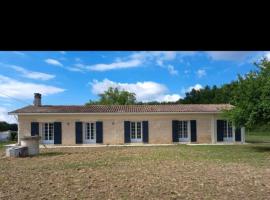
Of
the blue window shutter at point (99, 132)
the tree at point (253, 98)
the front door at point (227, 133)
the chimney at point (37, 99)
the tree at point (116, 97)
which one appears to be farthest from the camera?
the tree at point (116, 97)

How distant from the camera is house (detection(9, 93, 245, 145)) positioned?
27.0m

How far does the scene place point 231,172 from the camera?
11922mm

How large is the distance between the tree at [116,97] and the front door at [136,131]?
73.5ft

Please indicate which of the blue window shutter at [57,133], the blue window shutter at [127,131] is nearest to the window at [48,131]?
the blue window shutter at [57,133]

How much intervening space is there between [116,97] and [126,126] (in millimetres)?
23590

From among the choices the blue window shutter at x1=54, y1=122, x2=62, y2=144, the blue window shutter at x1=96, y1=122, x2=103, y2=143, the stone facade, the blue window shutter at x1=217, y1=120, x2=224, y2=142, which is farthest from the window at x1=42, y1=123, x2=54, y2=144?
the blue window shutter at x1=217, y1=120, x2=224, y2=142

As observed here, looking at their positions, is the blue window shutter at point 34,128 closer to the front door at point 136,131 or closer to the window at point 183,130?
the front door at point 136,131

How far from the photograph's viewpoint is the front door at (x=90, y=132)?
27.4 metres

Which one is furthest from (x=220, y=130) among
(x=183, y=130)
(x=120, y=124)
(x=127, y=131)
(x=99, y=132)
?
(x=99, y=132)
